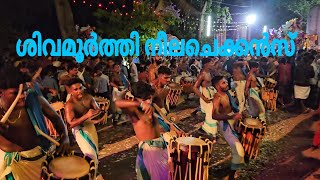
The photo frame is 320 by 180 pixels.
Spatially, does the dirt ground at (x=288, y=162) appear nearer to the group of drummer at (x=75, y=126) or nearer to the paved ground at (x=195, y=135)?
the paved ground at (x=195, y=135)

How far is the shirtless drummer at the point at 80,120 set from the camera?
5.00 metres

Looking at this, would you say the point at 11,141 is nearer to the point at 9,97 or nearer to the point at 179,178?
the point at 9,97

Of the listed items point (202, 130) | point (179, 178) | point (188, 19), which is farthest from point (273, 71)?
point (188, 19)

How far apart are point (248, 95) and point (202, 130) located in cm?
150

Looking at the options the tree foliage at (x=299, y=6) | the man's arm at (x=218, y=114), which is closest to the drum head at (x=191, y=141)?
the man's arm at (x=218, y=114)

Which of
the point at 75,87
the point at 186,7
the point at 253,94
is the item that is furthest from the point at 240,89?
the point at 186,7

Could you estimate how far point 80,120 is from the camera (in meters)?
4.89

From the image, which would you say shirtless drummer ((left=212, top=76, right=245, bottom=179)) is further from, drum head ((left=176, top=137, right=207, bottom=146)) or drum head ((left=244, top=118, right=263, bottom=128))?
drum head ((left=176, top=137, right=207, bottom=146))

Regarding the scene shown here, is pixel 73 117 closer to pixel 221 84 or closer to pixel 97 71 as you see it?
pixel 221 84

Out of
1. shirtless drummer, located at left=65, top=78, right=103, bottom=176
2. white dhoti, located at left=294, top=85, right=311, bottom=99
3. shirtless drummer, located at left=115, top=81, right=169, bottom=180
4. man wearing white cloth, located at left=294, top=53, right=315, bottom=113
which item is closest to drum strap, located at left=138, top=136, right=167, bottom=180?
shirtless drummer, located at left=115, top=81, right=169, bottom=180

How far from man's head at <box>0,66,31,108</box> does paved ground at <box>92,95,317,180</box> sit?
258 cm

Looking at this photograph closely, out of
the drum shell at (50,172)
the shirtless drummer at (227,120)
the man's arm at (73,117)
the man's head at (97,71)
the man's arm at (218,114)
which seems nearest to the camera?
the drum shell at (50,172)

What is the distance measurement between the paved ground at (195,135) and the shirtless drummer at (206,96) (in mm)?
304

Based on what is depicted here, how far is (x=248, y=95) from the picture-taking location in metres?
8.24
